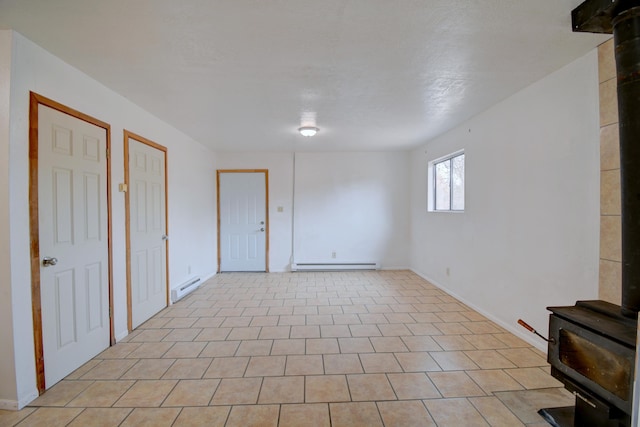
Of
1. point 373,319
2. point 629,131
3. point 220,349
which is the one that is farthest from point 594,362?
point 220,349

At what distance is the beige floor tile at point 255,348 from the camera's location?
238cm

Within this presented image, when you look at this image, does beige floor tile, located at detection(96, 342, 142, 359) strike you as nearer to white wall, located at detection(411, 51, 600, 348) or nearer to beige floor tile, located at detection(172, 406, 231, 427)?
beige floor tile, located at detection(172, 406, 231, 427)

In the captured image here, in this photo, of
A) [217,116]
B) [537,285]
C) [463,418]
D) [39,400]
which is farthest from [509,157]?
[39,400]

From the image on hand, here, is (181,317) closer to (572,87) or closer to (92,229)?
(92,229)

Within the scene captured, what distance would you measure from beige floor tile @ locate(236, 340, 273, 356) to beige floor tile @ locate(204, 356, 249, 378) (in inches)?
3.4

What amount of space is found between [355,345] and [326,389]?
66cm

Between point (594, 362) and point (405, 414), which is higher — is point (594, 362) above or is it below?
above

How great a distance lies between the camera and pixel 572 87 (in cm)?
208

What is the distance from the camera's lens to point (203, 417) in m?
1.66

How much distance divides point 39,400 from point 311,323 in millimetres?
2095

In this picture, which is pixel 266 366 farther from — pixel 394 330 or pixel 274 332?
pixel 394 330

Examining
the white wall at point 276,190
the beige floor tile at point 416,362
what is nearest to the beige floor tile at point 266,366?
the beige floor tile at point 416,362

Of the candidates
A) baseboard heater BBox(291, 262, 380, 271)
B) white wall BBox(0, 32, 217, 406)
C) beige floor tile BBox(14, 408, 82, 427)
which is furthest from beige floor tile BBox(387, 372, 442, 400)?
baseboard heater BBox(291, 262, 380, 271)

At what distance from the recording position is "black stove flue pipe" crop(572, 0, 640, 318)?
1312 mm
